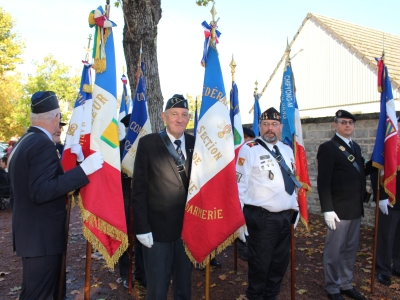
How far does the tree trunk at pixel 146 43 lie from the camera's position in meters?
5.98

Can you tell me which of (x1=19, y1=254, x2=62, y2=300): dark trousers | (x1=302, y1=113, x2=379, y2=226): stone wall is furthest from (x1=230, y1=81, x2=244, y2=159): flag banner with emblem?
(x1=19, y1=254, x2=62, y2=300): dark trousers

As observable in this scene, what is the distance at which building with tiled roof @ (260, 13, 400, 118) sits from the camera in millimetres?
14164

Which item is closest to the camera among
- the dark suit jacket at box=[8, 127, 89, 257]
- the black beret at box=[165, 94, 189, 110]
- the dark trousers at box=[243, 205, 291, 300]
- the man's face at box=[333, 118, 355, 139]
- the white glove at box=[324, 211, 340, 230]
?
the dark suit jacket at box=[8, 127, 89, 257]

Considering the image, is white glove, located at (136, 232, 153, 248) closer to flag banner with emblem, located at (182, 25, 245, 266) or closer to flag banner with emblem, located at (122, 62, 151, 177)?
flag banner with emblem, located at (182, 25, 245, 266)

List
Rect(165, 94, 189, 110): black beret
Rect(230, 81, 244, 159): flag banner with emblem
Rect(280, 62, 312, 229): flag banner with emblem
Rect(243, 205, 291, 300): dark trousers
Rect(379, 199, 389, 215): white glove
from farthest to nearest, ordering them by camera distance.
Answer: Rect(230, 81, 244, 159): flag banner with emblem, Rect(379, 199, 389, 215): white glove, Rect(280, 62, 312, 229): flag banner with emblem, Rect(243, 205, 291, 300): dark trousers, Rect(165, 94, 189, 110): black beret

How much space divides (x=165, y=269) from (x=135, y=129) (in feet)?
7.65

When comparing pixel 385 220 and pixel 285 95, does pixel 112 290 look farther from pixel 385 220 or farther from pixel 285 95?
pixel 385 220

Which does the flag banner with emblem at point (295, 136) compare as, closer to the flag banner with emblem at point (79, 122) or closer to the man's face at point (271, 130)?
the man's face at point (271, 130)

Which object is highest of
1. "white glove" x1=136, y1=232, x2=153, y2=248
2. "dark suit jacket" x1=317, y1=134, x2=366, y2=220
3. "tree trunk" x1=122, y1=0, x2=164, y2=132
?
"tree trunk" x1=122, y1=0, x2=164, y2=132

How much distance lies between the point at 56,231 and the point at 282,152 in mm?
2558

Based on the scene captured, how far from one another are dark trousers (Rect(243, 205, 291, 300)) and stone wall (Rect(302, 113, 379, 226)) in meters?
4.72

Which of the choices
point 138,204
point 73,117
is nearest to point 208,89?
point 138,204

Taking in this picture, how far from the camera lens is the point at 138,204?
121 inches

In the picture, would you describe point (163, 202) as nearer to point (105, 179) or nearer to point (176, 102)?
point (105, 179)
